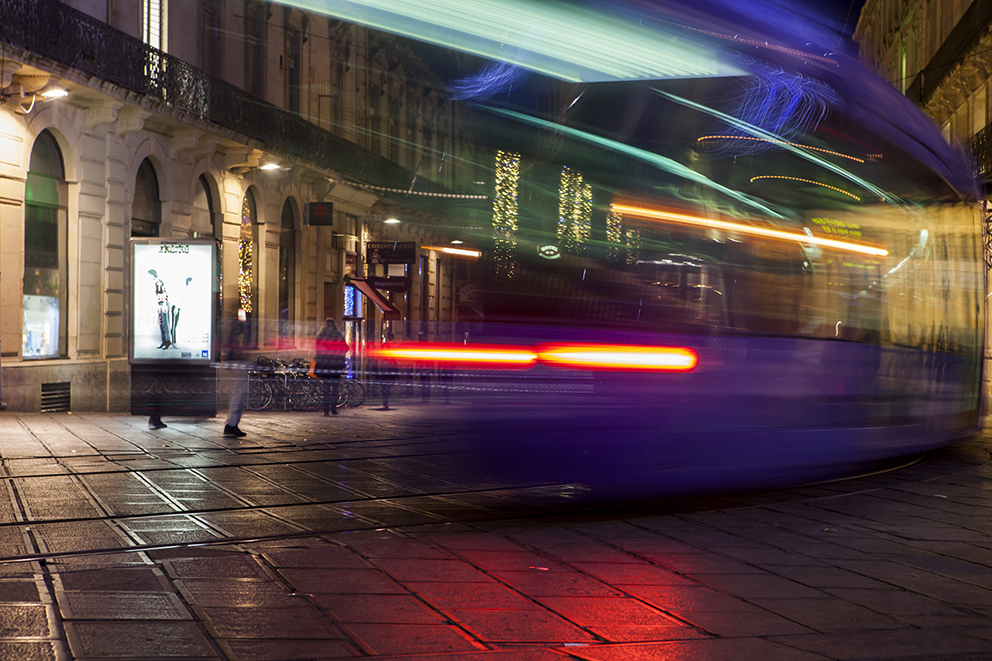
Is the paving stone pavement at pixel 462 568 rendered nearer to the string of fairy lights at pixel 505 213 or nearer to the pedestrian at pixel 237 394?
the string of fairy lights at pixel 505 213

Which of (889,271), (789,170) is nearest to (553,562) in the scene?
(789,170)

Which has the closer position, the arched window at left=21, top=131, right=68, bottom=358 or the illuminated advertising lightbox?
the illuminated advertising lightbox

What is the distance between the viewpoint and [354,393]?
18.4 metres

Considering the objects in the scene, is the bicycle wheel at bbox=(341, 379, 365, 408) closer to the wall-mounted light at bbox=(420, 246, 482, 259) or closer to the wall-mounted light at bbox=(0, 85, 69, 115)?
the wall-mounted light at bbox=(0, 85, 69, 115)

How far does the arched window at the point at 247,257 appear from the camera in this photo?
23.2 m

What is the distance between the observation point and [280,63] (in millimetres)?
24828

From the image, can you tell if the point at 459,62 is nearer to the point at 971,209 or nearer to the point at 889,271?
the point at 889,271

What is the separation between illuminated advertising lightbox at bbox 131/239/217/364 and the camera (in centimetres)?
1394

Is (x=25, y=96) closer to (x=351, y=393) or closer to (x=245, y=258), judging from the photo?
(x=351, y=393)

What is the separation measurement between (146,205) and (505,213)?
13.9m

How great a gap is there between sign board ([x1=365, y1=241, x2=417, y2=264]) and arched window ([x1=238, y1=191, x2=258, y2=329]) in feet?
11.2

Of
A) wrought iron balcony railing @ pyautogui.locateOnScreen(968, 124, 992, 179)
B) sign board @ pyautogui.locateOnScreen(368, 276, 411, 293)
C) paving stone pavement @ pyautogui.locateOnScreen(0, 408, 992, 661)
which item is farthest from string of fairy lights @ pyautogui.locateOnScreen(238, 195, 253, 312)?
wrought iron balcony railing @ pyautogui.locateOnScreen(968, 124, 992, 179)

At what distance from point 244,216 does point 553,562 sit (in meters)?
19.3

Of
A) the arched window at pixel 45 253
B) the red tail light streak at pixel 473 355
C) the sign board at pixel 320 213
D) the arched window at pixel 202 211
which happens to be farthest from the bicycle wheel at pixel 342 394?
the red tail light streak at pixel 473 355
